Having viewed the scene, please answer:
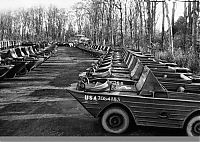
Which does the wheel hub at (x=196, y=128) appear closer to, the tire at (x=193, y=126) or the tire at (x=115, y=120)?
the tire at (x=193, y=126)

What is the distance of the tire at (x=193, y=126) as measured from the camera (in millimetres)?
4246

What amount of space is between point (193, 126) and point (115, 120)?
1219 millimetres

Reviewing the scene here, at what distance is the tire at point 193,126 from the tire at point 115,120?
0.94 meters

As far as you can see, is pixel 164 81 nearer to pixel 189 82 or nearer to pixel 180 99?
pixel 189 82

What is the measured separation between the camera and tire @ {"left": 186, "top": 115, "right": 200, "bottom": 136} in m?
4.25

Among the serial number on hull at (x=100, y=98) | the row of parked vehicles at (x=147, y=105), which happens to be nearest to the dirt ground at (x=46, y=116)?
the row of parked vehicles at (x=147, y=105)

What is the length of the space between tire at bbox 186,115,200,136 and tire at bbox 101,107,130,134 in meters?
0.94

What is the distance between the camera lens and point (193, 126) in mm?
4270

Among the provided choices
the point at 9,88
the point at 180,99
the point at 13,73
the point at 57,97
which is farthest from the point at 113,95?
the point at 13,73

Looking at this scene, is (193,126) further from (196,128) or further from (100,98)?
(100,98)

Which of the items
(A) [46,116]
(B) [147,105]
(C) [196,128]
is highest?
(B) [147,105]

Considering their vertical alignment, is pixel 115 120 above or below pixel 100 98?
below

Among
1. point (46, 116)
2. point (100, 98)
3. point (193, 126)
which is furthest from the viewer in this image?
point (46, 116)

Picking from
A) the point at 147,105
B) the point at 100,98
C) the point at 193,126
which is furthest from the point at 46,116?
the point at 193,126
